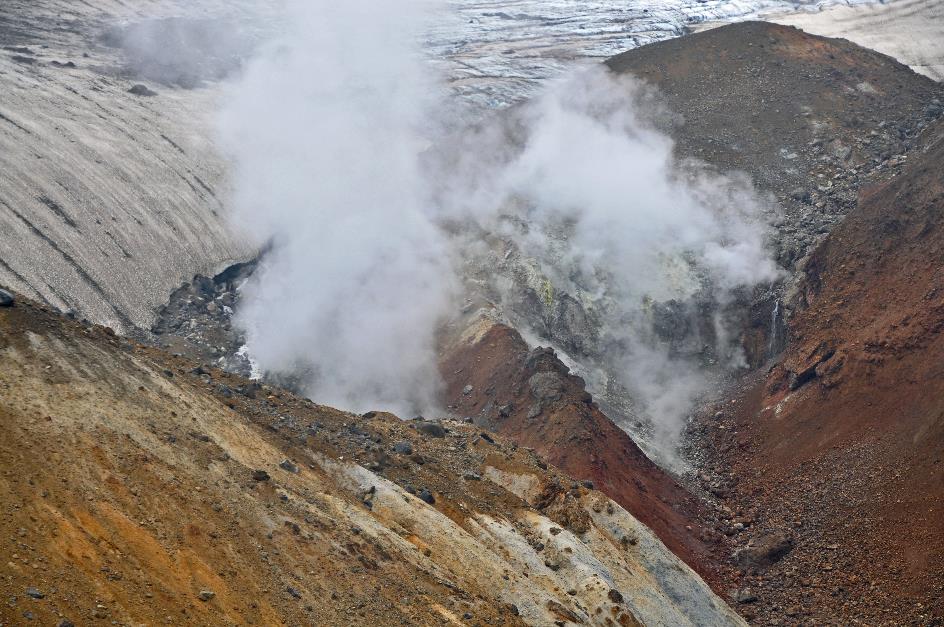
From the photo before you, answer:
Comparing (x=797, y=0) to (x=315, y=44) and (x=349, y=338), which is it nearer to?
(x=315, y=44)

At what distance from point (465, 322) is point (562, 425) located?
1100 cm

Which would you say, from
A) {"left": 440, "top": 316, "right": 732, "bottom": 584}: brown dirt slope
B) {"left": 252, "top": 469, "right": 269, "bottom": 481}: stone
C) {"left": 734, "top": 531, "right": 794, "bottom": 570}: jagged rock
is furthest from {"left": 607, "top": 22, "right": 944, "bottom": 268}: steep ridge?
{"left": 252, "top": 469, "right": 269, "bottom": 481}: stone

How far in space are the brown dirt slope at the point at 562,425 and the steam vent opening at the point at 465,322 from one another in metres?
0.17

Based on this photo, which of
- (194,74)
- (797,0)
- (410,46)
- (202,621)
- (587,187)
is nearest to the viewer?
(202,621)

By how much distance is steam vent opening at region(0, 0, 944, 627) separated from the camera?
20.2 m

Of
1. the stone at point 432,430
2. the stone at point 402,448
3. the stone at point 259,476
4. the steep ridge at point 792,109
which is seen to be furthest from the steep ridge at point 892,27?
the stone at point 259,476

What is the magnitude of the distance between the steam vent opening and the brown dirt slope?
170 mm

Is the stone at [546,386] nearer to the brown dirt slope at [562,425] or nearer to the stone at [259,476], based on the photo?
the brown dirt slope at [562,425]

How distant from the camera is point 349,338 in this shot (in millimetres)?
48688

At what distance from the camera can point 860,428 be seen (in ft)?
128

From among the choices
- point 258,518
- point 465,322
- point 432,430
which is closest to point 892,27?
point 465,322

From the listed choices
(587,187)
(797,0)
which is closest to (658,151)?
(587,187)

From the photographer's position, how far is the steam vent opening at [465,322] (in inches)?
797

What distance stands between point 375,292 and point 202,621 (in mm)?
34750
